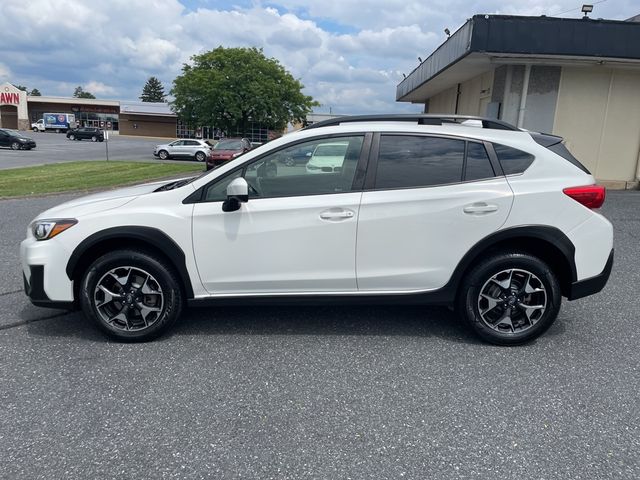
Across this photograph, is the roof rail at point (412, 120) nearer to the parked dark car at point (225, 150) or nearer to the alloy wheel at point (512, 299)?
the alloy wheel at point (512, 299)

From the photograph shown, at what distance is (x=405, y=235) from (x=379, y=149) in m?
0.73

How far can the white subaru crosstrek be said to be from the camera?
3.68 m

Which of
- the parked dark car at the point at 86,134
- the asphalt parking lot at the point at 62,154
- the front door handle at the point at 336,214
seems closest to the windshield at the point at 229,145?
the asphalt parking lot at the point at 62,154

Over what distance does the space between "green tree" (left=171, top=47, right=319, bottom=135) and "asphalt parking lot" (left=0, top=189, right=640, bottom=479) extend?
102 ft

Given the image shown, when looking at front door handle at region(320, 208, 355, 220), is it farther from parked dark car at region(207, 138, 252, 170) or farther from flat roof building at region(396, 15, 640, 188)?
parked dark car at region(207, 138, 252, 170)

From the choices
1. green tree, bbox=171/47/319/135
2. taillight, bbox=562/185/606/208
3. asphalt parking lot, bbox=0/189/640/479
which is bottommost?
asphalt parking lot, bbox=0/189/640/479

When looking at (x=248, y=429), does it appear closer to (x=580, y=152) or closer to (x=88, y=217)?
(x=88, y=217)

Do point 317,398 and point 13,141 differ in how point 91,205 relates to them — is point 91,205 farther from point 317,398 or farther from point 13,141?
point 13,141

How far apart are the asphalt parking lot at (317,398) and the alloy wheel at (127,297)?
23cm

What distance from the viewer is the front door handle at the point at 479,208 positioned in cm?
369

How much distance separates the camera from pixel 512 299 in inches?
149

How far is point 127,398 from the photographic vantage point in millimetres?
3066

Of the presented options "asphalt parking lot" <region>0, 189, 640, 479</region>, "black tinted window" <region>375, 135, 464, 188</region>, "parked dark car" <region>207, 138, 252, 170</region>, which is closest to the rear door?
"black tinted window" <region>375, 135, 464, 188</region>

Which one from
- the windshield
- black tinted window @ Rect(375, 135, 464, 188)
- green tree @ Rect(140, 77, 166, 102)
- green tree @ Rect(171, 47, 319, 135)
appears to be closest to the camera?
black tinted window @ Rect(375, 135, 464, 188)
